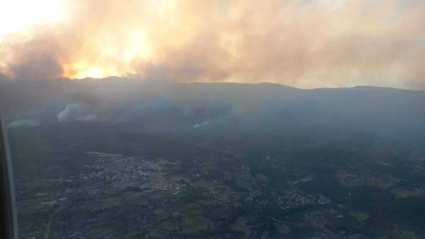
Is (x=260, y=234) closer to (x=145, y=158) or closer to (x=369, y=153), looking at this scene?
(x=145, y=158)

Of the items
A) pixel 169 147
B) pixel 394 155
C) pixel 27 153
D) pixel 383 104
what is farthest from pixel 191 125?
pixel 383 104

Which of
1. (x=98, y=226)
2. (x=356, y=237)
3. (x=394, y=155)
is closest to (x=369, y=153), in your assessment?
(x=394, y=155)

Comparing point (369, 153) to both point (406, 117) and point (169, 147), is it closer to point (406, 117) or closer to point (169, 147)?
point (169, 147)

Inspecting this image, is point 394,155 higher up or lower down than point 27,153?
lower down

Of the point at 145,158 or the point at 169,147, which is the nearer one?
the point at 145,158

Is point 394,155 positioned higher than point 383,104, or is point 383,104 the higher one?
point 383,104

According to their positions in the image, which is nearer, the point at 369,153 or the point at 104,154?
the point at 104,154

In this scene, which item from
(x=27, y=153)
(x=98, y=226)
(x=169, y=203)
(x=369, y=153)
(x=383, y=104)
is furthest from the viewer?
(x=383, y=104)

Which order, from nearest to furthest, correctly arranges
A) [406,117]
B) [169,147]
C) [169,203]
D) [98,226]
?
[98,226] < [169,203] < [169,147] < [406,117]

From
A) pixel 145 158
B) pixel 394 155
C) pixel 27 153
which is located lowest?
pixel 394 155
